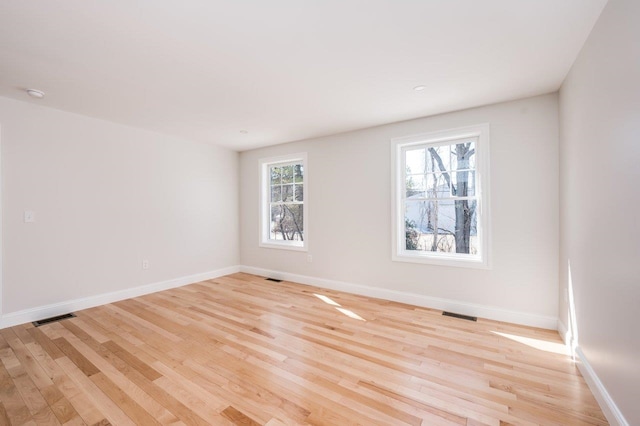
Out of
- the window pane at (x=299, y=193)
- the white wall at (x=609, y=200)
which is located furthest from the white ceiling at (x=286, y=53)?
the window pane at (x=299, y=193)

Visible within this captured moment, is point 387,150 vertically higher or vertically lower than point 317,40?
lower

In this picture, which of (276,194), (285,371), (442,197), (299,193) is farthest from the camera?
(276,194)

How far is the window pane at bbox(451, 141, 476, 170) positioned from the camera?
3.27 meters

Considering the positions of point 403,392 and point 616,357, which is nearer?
point 616,357

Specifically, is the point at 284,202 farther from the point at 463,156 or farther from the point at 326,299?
the point at 463,156

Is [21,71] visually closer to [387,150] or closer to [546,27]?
[387,150]

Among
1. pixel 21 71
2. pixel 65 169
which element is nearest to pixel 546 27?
→ pixel 21 71

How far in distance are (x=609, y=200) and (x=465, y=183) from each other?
174cm

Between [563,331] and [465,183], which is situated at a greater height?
[465,183]

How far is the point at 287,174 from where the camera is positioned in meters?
5.00

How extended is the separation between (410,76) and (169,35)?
75.3 inches

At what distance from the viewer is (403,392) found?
1829mm

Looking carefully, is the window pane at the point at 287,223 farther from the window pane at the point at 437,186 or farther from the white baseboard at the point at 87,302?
the window pane at the point at 437,186

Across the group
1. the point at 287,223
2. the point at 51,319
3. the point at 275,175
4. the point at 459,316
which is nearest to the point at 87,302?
the point at 51,319
